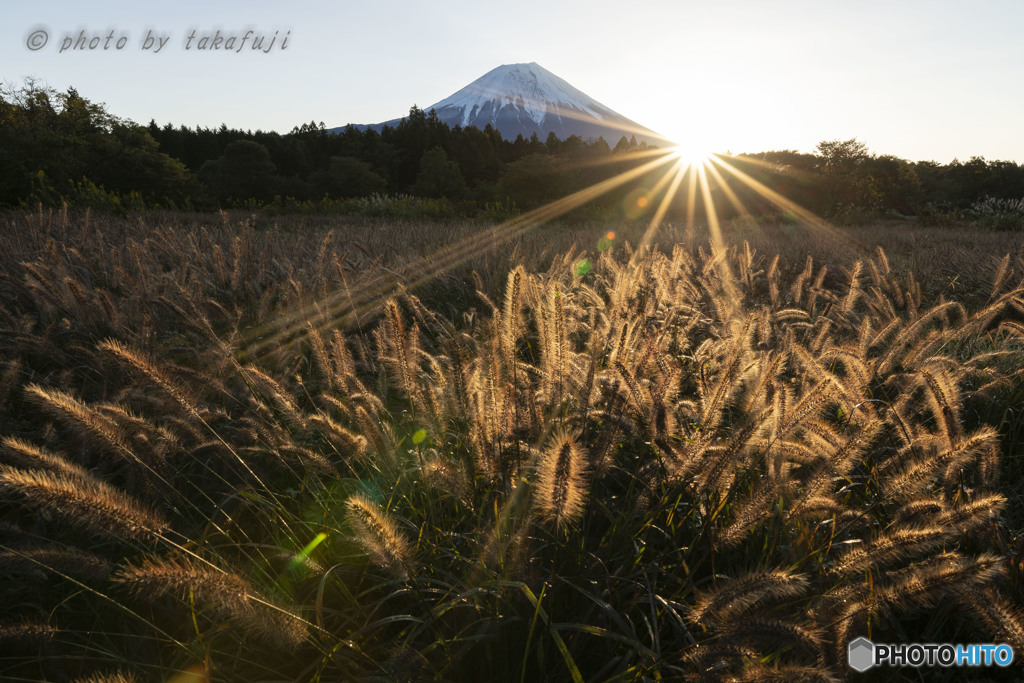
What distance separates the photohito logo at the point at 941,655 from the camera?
1378 millimetres

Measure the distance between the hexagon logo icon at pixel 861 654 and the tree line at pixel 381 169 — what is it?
16690mm

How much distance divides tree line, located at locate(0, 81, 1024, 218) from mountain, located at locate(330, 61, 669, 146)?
304 ft

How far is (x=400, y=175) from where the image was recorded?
54625mm

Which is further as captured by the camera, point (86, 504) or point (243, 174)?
point (243, 174)

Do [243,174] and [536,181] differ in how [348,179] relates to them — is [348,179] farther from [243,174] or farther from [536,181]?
[536,181]

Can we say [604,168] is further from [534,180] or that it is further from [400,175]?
[400,175]

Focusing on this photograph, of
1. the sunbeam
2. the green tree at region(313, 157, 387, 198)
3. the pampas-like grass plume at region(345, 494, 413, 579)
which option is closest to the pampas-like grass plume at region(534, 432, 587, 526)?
the pampas-like grass plume at region(345, 494, 413, 579)

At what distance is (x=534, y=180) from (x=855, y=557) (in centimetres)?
3311

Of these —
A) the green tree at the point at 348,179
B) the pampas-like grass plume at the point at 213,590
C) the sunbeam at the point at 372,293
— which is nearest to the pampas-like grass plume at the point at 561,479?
the pampas-like grass plume at the point at 213,590

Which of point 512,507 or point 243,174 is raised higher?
point 243,174

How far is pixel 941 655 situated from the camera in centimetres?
147

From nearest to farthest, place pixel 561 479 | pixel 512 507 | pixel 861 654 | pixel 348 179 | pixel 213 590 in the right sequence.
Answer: pixel 213 590, pixel 561 479, pixel 861 654, pixel 512 507, pixel 348 179

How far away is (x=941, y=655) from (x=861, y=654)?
40 centimetres

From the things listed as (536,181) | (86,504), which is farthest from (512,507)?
(536,181)
